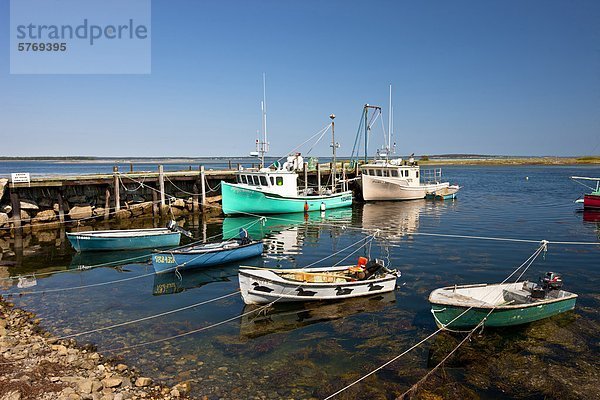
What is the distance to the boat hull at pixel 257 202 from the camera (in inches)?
1238

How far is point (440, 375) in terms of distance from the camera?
359 inches

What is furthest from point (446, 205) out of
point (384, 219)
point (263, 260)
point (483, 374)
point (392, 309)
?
point (483, 374)

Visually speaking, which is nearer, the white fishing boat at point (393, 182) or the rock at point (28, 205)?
the rock at point (28, 205)

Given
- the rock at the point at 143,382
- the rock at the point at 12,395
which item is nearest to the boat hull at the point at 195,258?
the rock at the point at 143,382

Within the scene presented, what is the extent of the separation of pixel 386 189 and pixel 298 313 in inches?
1258

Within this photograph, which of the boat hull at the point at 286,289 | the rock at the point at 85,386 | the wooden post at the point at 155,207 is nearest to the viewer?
the rock at the point at 85,386

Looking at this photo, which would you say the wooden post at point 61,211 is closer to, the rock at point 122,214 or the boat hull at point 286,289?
the rock at point 122,214

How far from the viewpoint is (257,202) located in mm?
32219

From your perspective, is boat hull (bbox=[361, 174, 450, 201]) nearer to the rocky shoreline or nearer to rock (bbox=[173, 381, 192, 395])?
the rocky shoreline

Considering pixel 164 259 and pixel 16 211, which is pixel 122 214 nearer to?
pixel 16 211

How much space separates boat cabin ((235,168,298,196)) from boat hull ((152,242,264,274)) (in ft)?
45.8

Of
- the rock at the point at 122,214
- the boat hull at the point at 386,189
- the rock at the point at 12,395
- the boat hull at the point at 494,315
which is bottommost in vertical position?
the rock at the point at 12,395

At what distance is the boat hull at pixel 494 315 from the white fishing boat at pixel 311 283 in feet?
10.9

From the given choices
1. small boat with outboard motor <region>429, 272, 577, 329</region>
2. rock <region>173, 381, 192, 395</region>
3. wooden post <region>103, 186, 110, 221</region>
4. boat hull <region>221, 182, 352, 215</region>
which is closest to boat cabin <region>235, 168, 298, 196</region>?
boat hull <region>221, 182, 352, 215</region>
